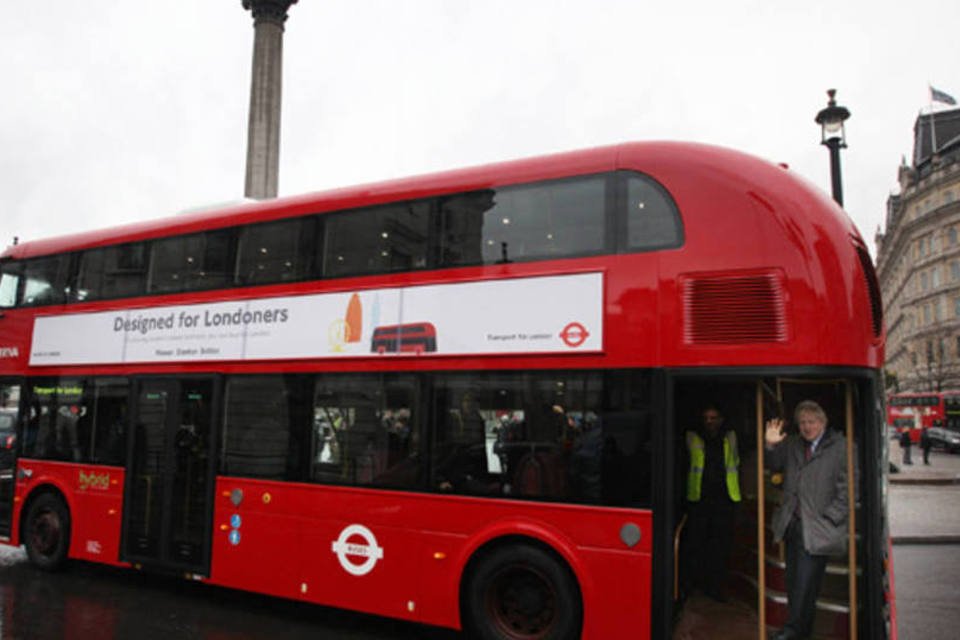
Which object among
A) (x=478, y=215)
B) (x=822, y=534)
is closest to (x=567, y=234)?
(x=478, y=215)

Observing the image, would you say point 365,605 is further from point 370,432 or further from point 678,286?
point 678,286

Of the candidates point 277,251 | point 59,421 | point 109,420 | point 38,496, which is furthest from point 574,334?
point 38,496

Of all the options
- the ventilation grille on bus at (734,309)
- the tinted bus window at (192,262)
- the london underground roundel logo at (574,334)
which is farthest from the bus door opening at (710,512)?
the tinted bus window at (192,262)

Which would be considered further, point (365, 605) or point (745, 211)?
point (365, 605)

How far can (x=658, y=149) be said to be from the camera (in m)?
5.80

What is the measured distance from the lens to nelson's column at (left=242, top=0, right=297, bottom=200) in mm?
37719

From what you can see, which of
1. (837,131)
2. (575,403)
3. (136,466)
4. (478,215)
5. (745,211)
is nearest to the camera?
(745,211)

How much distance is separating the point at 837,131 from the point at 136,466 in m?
10.9

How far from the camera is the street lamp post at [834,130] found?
36.4ft

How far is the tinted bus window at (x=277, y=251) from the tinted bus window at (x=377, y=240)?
9.7 inches

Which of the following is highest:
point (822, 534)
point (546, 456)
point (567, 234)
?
point (567, 234)

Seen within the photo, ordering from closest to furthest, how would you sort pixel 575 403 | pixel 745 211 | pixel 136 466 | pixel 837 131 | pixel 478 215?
1. pixel 745 211
2. pixel 575 403
3. pixel 478 215
4. pixel 136 466
5. pixel 837 131

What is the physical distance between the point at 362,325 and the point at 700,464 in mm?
3287

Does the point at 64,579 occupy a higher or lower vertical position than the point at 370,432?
lower
